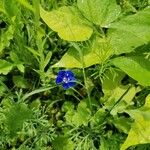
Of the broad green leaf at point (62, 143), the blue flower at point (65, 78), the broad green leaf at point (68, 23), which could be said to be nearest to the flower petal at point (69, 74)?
the blue flower at point (65, 78)

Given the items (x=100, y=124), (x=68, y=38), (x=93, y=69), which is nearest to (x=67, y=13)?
(x=68, y=38)

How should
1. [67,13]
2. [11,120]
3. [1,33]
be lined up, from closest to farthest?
[11,120]
[67,13]
[1,33]

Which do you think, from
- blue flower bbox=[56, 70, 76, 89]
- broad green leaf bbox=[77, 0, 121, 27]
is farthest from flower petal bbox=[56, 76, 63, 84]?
broad green leaf bbox=[77, 0, 121, 27]

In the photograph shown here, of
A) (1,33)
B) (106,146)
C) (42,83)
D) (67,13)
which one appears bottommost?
(106,146)

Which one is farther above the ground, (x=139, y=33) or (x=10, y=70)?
(x=139, y=33)

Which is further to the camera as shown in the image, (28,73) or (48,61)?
(28,73)

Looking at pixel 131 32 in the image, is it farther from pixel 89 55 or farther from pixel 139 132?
pixel 139 132

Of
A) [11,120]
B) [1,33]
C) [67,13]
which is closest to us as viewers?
[11,120]

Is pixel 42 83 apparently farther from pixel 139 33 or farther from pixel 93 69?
pixel 139 33
